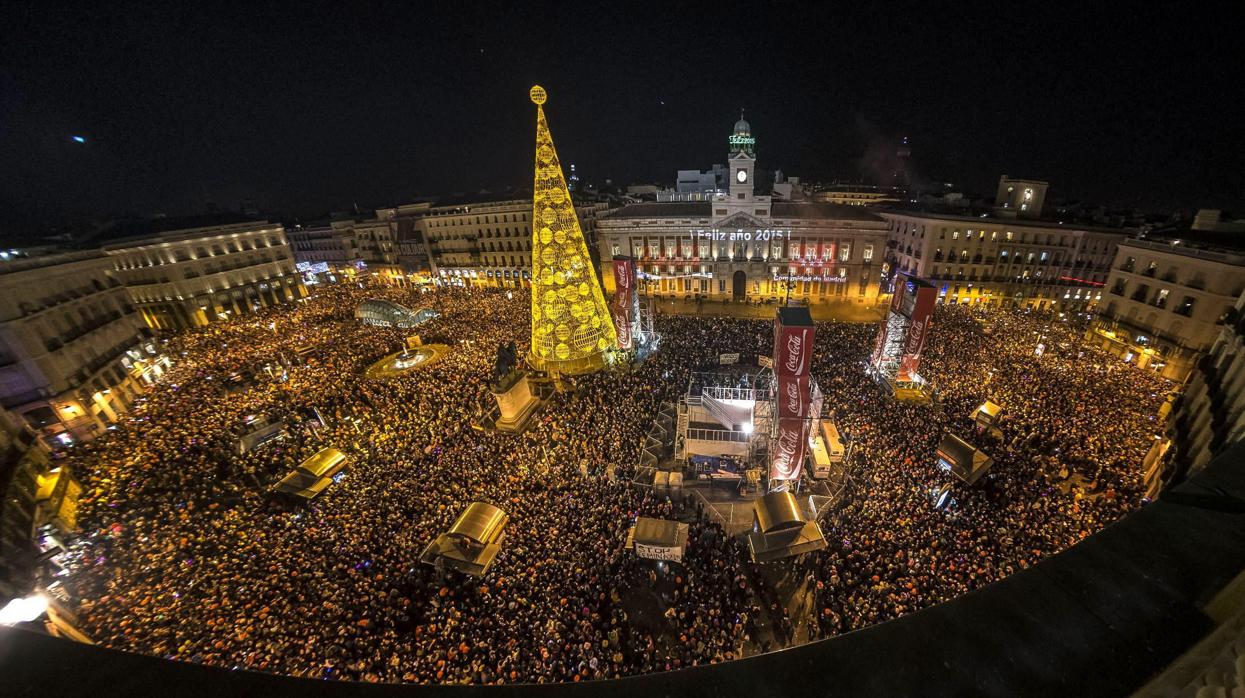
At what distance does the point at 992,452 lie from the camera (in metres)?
18.1

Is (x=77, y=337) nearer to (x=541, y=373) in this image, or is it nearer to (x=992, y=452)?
(x=541, y=373)

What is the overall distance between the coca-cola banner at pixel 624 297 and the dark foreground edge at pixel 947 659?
2605cm

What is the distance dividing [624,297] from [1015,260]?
137 ft

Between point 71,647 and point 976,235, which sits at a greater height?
point 71,647

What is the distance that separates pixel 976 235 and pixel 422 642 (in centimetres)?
5438

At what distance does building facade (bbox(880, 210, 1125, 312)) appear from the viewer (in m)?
40.0

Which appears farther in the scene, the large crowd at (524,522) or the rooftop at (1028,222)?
the rooftop at (1028,222)

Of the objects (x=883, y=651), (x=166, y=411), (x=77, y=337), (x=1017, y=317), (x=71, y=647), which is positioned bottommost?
(x=1017, y=317)

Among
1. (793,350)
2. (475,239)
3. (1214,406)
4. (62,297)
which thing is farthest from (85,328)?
(1214,406)

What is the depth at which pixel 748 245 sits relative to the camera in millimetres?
47312

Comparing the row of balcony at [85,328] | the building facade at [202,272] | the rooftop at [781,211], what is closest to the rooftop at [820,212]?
the rooftop at [781,211]

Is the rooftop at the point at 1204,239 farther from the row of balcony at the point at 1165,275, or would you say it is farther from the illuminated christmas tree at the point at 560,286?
the illuminated christmas tree at the point at 560,286

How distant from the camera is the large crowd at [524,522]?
1211 cm

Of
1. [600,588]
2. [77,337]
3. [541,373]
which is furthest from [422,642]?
[77,337]
